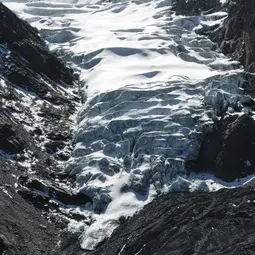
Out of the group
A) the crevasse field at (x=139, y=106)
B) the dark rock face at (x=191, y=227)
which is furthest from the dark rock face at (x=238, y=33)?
the dark rock face at (x=191, y=227)

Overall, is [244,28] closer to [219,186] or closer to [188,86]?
[188,86]

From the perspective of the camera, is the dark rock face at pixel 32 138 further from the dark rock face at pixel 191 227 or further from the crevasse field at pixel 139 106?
the dark rock face at pixel 191 227

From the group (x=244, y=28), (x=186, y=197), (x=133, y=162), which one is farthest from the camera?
(x=244, y=28)

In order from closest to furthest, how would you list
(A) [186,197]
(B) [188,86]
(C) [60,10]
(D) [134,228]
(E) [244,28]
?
(D) [134,228], (A) [186,197], (B) [188,86], (E) [244,28], (C) [60,10]

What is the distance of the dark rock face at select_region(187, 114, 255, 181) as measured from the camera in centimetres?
6022

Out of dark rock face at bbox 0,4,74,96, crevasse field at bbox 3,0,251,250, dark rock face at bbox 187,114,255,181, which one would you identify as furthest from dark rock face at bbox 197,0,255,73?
dark rock face at bbox 0,4,74,96

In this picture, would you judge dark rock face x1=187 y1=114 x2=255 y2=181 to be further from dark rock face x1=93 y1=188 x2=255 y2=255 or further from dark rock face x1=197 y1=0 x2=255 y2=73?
dark rock face x1=197 y1=0 x2=255 y2=73

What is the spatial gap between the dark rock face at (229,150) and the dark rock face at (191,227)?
4343 mm

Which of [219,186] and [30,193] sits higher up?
[30,193]

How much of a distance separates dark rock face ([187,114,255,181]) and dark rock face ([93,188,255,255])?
14.2 feet

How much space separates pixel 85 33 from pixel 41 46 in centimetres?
1543

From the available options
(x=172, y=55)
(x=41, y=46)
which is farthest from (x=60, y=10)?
(x=172, y=55)

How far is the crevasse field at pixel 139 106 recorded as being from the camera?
5803 centimetres

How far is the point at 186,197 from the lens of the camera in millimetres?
55688
